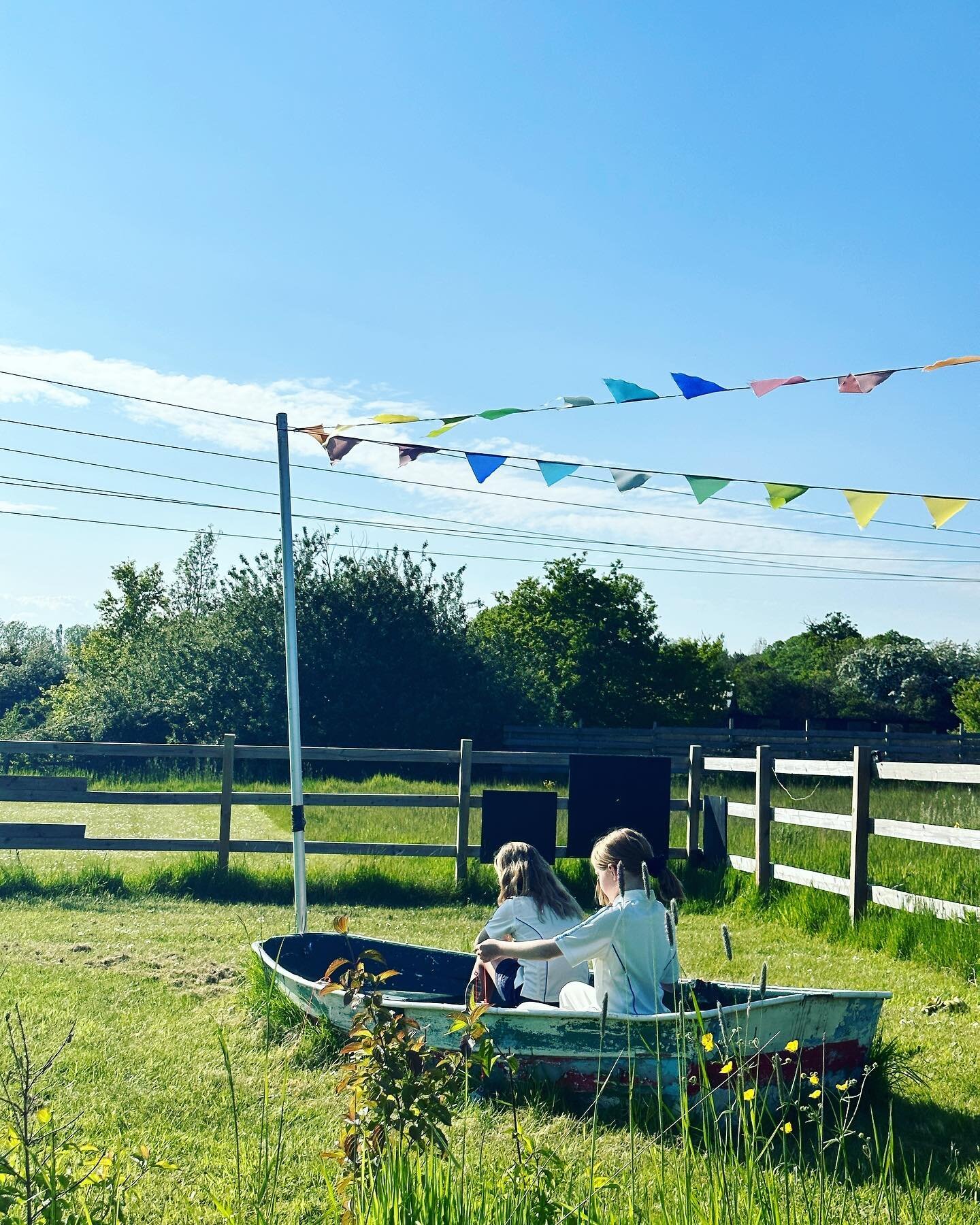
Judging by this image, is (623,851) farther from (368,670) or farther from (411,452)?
(368,670)

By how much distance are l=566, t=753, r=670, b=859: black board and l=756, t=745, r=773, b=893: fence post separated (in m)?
0.84

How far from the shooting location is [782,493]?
26.3 ft

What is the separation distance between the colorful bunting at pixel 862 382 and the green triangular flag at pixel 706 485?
3.59ft

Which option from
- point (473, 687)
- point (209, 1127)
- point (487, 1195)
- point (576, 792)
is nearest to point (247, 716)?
point (473, 687)

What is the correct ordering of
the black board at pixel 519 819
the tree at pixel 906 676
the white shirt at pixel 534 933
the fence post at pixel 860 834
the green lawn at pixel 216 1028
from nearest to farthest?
the green lawn at pixel 216 1028
the white shirt at pixel 534 933
the fence post at pixel 860 834
the black board at pixel 519 819
the tree at pixel 906 676

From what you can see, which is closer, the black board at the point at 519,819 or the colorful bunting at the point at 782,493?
the colorful bunting at the point at 782,493

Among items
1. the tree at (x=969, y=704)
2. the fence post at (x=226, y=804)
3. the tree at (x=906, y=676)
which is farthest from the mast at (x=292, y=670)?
the tree at (x=906, y=676)

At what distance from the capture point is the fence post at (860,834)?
912 cm

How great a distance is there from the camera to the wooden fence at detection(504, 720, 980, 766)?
3095 cm

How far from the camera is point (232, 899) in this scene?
1160cm

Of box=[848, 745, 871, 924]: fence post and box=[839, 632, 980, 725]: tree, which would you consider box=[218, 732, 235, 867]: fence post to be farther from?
box=[839, 632, 980, 725]: tree

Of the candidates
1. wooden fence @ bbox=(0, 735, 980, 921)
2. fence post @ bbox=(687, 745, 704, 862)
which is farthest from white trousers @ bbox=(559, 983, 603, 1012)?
fence post @ bbox=(687, 745, 704, 862)

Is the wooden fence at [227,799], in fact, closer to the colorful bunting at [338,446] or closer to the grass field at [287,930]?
the grass field at [287,930]

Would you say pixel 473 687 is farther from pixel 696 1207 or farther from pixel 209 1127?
pixel 696 1207
